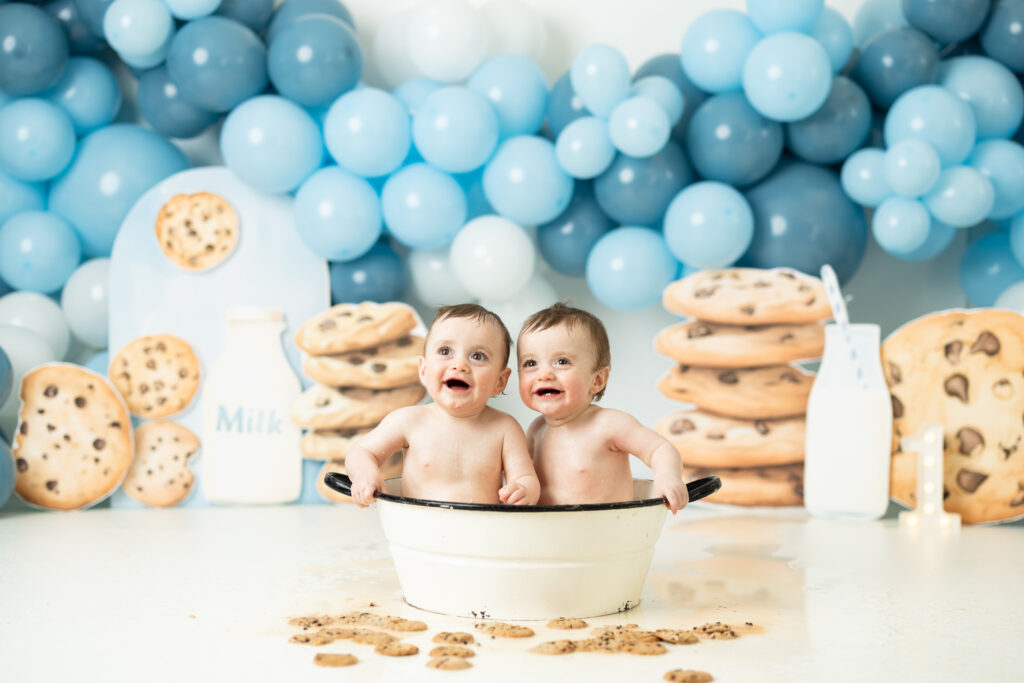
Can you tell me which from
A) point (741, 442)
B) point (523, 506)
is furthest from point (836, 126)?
point (523, 506)

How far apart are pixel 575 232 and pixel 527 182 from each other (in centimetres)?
23

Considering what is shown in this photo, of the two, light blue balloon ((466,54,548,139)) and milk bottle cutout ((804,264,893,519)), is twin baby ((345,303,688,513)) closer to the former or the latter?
milk bottle cutout ((804,264,893,519))

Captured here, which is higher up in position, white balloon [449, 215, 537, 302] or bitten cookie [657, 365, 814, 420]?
white balloon [449, 215, 537, 302]

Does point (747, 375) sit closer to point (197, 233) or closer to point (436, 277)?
point (436, 277)

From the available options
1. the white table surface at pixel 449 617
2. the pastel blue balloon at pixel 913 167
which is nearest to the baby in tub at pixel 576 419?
the white table surface at pixel 449 617

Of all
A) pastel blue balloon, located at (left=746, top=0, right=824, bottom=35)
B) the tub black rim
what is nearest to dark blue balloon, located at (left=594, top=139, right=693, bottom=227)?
pastel blue balloon, located at (left=746, top=0, right=824, bottom=35)

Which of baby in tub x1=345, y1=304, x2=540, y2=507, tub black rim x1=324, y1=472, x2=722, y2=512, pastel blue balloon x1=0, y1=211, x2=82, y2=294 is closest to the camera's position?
tub black rim x1=324, y1=472, x2=722, y2=512

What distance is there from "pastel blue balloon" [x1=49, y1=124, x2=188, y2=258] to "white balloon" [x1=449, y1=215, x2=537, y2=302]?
1.00 metres

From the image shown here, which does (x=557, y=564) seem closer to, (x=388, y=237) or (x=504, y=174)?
(x=504, y=174)

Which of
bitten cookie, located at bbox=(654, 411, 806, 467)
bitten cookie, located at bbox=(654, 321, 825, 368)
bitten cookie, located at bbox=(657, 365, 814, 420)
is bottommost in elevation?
bitten cookie, located at bbox=(654, 411, 806, 467)

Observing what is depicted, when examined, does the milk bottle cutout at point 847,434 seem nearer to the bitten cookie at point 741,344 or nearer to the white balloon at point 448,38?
the bitten cookie at point 741,344

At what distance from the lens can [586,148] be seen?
277 cm

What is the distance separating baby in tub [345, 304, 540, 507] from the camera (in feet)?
5.57

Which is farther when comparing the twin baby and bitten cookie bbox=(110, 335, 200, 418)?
bitten cookie bbox=(110, 335, 200, 418)
